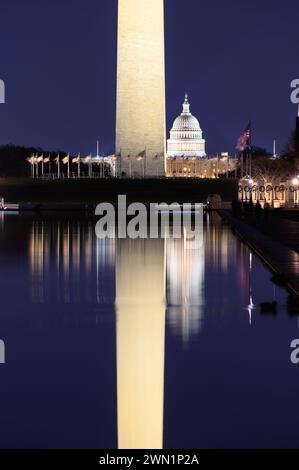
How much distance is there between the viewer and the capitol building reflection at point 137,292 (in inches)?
378

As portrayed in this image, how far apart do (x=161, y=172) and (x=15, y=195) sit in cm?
1443

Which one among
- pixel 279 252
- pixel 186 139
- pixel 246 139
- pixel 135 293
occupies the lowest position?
pixel 135 293

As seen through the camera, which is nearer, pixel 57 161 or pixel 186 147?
pixel 57 161

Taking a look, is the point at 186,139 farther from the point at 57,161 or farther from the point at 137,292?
the point at 137,292

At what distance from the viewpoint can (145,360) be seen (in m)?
11.6

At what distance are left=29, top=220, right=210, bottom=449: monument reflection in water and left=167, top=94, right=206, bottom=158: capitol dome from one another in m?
155

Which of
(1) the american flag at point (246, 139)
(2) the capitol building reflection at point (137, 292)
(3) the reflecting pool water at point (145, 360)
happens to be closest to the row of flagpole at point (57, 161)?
(1) the american flag at point (246, 139)

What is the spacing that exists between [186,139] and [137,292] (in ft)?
571

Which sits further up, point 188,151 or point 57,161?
point 188,151

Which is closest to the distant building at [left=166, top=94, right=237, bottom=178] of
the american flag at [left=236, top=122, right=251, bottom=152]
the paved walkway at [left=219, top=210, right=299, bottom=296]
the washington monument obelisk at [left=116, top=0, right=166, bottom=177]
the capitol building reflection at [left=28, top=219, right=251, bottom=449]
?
the washington monument obelisk at [left=116, top=0, right=166, bottom=177]

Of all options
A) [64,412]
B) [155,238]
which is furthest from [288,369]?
[155,238]

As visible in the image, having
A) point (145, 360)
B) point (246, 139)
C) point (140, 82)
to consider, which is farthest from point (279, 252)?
point (140, 82)

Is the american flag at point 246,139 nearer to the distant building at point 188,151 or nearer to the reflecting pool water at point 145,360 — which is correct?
the reflecting pool water at point 145,360

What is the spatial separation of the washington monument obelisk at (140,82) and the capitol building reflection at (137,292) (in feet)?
154
